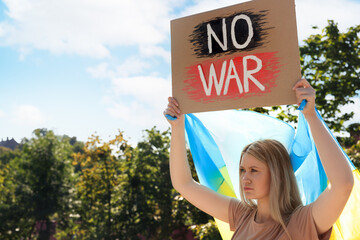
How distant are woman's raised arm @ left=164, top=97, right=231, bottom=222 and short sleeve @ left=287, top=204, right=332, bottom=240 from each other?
18.7 inches

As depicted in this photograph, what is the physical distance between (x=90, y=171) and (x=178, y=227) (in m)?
4.29

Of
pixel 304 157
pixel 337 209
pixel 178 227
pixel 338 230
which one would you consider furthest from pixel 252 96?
pixel 178 227

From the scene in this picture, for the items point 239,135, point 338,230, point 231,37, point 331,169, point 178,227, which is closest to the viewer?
point 331,169

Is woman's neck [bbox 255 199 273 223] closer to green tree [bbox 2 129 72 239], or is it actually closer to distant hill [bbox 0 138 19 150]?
green tree [bbox 2 129 72 239]

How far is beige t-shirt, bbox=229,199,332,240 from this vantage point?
1.59 m

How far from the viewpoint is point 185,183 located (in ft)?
7.02

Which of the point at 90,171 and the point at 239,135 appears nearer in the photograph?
the point at 239,135

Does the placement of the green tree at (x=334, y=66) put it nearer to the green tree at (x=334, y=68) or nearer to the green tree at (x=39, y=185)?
the green tree at (x=334, y=68)

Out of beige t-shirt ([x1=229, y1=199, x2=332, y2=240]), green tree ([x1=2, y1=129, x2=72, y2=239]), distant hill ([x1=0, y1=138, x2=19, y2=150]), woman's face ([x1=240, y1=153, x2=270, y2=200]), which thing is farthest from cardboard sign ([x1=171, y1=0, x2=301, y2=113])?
distant hill ([x1=0, y1=138, x2=19, y2=150])

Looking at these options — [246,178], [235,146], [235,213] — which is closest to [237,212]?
[235,213]

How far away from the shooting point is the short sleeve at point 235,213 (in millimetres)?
1980

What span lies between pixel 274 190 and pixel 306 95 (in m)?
0.51

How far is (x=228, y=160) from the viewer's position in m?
2.50

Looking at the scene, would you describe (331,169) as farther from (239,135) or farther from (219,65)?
(239,135)
